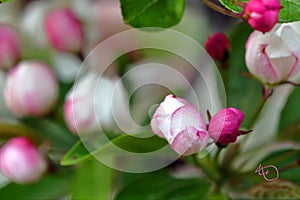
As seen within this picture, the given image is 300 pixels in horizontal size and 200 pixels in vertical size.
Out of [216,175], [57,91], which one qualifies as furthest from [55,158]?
[216,175]

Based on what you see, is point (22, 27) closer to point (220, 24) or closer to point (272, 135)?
point (272, 135)

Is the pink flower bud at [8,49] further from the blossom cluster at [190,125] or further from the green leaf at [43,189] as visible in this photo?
the blossom cluster at [190,125]

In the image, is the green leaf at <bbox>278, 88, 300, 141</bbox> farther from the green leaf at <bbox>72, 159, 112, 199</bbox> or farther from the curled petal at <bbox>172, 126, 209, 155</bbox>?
the curled petal at <bbox>172, 126, 209, 155</bbox>

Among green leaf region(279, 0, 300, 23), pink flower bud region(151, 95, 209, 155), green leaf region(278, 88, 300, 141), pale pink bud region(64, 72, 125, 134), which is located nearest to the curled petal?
pink flower bud region(151, 95, 209, 155)

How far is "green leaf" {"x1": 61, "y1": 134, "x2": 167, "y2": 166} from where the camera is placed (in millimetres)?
626

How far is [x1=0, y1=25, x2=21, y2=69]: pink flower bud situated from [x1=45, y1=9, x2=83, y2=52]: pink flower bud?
1.9 inches

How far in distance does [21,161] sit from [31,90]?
9cm

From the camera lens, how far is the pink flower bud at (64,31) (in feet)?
2.90

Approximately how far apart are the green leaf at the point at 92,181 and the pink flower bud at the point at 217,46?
0.65ft

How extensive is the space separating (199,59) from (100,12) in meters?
0.17

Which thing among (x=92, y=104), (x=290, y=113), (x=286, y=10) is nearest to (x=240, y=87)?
(x=290, y=113)

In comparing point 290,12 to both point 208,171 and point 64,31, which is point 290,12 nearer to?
point 208,171

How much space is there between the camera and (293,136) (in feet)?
2.64

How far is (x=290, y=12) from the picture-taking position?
1.83 ft
